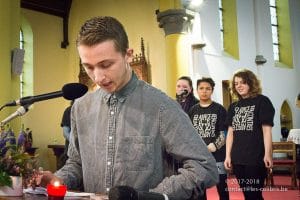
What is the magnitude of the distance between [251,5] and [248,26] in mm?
641

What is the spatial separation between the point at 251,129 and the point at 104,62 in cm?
234

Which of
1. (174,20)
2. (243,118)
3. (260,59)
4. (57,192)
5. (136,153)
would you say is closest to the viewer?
(57,192)

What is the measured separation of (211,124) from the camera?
3670 mm

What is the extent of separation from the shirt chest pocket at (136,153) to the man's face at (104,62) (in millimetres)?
188

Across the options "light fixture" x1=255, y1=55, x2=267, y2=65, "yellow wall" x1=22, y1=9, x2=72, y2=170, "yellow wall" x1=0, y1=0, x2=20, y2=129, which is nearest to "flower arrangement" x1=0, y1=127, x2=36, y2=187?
"yellow wall" x1=0, y1=0, x2=20, y2=129

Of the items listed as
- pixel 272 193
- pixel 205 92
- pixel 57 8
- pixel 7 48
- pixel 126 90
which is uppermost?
pixel 57 8

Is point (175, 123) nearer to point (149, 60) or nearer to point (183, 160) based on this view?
point (183, 160)

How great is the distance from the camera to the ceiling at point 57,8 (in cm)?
974

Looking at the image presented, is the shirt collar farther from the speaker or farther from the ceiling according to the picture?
the ceiling

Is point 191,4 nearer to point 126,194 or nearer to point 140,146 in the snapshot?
point 140,146

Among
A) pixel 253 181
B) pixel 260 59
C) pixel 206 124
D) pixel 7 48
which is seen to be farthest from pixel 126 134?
pixel 260 59

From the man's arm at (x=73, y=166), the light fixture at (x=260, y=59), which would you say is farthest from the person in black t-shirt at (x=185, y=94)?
the light fixture at (x=260, y=59)

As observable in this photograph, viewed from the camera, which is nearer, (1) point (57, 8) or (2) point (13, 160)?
(2) point (13, 160)

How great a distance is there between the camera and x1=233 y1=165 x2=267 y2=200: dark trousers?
3.16m
